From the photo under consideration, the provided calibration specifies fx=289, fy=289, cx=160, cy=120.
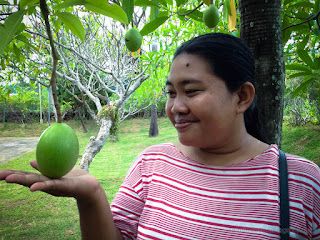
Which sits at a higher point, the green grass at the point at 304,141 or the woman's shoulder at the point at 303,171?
the woman's shoulder at the point at 303,171

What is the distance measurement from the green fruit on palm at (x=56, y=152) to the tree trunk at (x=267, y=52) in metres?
0.70

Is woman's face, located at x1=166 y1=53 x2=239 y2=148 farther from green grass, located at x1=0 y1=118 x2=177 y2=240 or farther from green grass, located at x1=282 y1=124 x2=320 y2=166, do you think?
green grass, located at x1=282 y1=124 x2=320 y2=166

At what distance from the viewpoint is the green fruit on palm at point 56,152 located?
52 cm

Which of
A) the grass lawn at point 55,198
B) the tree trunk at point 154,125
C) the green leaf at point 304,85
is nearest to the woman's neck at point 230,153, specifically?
the green leaf at point 304,85

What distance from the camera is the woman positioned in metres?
0.68

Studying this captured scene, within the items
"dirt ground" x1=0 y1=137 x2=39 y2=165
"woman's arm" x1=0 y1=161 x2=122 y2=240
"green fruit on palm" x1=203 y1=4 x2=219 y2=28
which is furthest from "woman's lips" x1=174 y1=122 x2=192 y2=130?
"dirt ground" x1=0 y1=137 x2=39 y2=165

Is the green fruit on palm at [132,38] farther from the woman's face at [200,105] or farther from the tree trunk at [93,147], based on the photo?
the tree trunk at [93,147]

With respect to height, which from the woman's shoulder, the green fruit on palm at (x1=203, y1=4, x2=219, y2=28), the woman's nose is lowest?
the woman's shoulder

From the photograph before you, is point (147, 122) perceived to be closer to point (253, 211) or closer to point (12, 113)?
point (12, 113)

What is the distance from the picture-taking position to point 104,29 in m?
2.86

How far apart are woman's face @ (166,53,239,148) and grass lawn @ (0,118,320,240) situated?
7.78 feet

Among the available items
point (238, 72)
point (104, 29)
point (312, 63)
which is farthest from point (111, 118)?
point (238, 72)

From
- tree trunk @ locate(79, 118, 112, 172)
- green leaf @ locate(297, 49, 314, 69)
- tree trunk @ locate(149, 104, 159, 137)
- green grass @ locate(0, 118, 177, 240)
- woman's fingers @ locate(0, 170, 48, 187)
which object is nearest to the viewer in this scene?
woman's fingers @ locate(0, 170, 48, 187)

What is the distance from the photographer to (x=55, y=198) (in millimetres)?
3543
